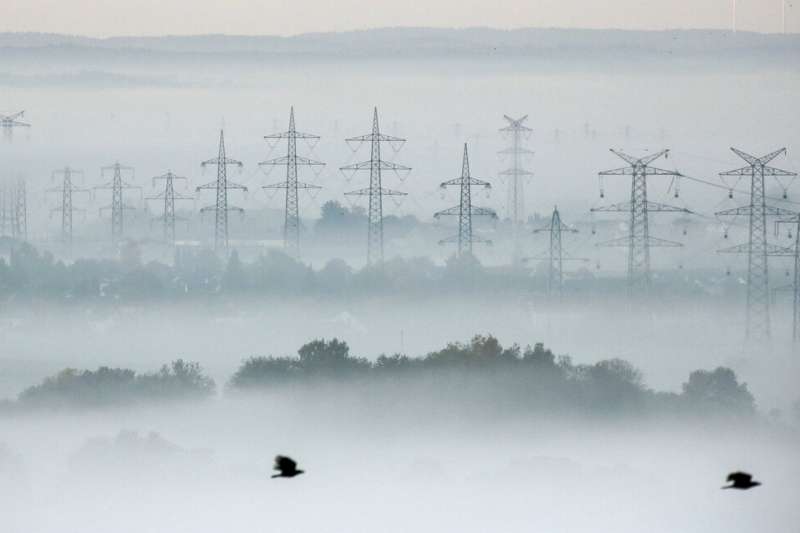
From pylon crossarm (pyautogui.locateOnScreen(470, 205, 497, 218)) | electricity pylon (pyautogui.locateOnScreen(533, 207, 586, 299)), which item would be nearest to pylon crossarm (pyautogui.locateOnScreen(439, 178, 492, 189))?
pylon crossarm (pyautogui.locateOnScreen(470, 205, 497, 218))

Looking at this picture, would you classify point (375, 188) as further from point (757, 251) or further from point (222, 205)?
point (757, 251)

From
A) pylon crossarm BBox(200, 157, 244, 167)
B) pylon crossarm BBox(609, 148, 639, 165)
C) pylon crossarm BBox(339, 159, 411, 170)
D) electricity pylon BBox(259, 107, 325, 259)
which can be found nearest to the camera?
electricity pylon BBox(259, 107, 325, 259)

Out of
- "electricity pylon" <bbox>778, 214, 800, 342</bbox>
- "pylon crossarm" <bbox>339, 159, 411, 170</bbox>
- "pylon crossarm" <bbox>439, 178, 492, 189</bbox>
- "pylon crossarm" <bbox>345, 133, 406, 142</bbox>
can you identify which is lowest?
→ "electricity pylon" <bbox>778, 214, 800, 342</bbox>

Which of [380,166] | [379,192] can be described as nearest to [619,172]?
[380,166]

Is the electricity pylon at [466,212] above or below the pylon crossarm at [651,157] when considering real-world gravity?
below

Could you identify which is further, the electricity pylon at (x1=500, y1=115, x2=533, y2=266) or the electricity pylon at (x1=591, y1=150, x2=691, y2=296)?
the electricity pylon at (x1=500, y1=115, x2=533, y2=266)

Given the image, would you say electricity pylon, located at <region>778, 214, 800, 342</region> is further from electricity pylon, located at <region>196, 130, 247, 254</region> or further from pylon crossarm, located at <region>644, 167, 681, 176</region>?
electricity pylon, located at <region>196, 130, 247, 254</region>

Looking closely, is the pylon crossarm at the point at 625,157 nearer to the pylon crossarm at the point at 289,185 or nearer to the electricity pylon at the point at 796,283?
the electricity pylon at the point at 796,283

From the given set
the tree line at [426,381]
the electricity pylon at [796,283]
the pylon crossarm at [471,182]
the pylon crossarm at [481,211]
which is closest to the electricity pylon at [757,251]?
the electricity pylon at [796,283]
